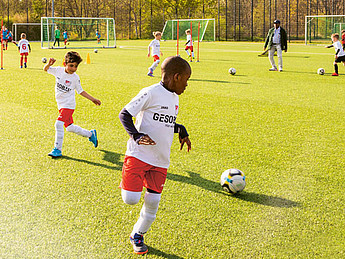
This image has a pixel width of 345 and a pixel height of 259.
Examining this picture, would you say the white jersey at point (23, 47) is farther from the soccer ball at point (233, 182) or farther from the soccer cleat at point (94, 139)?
the soccer ball at point (233, 182)

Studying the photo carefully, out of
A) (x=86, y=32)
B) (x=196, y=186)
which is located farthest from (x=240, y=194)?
(x=86, y=32)

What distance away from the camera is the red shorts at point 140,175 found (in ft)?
11.2

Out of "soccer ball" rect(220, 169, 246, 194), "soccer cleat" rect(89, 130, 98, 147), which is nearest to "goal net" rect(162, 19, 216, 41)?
"soccer cleat" rect(89, 130, 98, 147)

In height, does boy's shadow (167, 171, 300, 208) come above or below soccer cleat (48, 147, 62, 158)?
below

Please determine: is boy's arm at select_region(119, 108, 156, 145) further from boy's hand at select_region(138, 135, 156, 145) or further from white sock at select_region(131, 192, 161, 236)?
white sock at select_region(131, 192, 161, 236)

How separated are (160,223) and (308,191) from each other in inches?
80.1

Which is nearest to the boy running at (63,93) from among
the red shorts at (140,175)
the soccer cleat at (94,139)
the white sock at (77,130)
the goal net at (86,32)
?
the white sock at (77,130)

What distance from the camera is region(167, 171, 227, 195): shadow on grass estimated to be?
16.6ft

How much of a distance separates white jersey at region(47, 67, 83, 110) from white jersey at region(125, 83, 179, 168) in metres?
2.99

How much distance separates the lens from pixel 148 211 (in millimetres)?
3486

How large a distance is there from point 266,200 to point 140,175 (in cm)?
195

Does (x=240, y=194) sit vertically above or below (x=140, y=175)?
below

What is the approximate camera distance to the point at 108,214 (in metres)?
4.28

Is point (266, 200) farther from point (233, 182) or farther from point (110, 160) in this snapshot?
point (110, 160)
